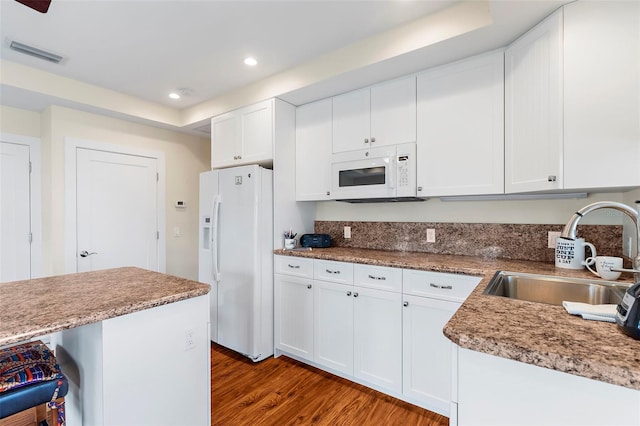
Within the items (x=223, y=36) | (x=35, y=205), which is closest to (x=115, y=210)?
(x=35, y=205)

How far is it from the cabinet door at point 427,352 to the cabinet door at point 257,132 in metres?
1.78

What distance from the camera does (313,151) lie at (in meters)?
2.82

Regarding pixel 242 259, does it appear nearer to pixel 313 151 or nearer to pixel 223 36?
pixel 313 151

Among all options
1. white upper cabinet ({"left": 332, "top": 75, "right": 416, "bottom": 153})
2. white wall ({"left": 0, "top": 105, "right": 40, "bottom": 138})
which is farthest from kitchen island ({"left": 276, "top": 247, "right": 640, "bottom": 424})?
white wall ({"left": 0, "top": 105, "right": 40, "bottom": 138})

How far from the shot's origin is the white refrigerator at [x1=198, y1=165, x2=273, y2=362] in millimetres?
2621

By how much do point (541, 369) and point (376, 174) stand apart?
1830 mm

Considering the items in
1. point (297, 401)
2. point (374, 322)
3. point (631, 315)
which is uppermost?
point (631, 315)

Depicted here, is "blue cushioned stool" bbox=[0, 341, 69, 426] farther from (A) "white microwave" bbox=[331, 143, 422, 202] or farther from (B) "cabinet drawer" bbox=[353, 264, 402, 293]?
(A) "white microwave" bbox=[331, 143, 422, 202]

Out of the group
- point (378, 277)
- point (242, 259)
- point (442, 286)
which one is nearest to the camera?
point (442, 286)

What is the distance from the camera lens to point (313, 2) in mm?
1798

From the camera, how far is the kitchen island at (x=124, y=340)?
1188 mm

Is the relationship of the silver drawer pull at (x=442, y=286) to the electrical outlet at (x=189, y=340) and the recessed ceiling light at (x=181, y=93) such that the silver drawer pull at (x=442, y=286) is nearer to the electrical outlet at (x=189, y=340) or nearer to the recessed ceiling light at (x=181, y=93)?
the electrical outlet at (x=189, y=340)

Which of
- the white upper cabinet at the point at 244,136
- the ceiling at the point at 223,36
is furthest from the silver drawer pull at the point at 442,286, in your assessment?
the white upper cabinet at the point at 244,136

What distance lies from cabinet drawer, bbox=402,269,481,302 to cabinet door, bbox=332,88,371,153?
1.13 meters
